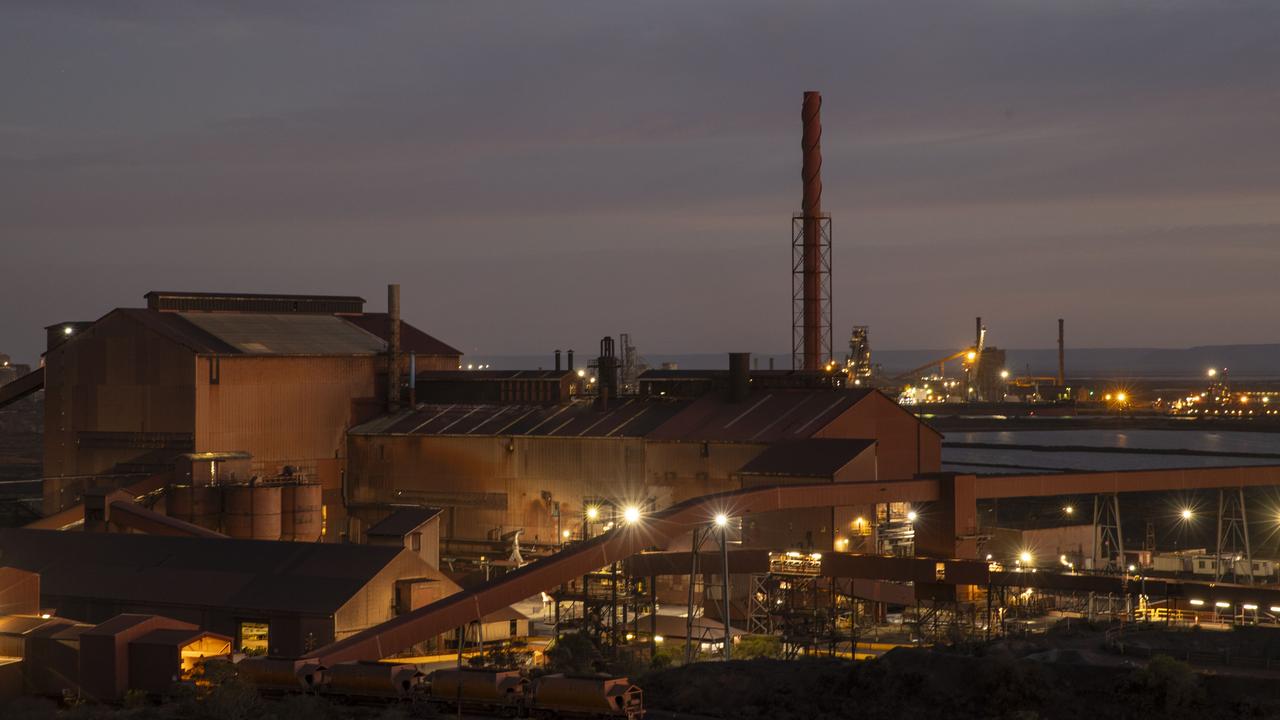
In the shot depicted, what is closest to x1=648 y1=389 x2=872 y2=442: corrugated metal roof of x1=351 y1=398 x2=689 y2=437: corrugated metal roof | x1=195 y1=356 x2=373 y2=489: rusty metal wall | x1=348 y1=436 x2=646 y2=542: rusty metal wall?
x1=351 y1=398 x2=689 y2=437: corrugated metal roof

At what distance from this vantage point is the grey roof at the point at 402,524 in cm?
4878

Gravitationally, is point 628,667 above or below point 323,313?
below

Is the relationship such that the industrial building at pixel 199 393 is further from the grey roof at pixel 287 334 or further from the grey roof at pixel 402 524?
the grey roof at pixel 402 524

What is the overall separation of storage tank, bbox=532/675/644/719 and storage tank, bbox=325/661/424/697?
9.94 feet

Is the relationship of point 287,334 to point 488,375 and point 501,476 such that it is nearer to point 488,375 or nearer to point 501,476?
point 488,375

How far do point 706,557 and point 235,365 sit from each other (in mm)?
26269

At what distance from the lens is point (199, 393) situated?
61.9 meters

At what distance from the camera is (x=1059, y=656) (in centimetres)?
3212

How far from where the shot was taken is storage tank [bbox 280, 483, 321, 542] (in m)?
55.9

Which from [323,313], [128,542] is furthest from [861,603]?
[323,313]

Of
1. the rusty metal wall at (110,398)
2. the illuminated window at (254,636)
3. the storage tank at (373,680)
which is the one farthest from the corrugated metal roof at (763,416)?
the storage tank at (373,680)

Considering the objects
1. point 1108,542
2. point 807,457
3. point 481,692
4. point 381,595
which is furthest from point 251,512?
point 1108,542

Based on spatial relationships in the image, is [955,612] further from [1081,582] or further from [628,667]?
[628,667]

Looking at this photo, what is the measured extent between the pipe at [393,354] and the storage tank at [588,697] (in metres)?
39.0
